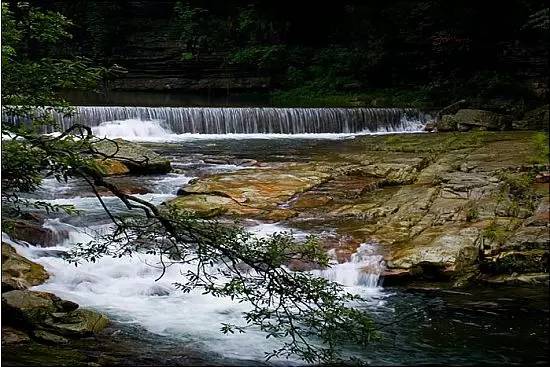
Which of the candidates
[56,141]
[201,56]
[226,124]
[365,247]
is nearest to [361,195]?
[365,247]

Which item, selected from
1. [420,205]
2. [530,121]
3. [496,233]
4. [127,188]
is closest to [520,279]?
[496,233]

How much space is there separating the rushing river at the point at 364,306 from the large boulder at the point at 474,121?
8.51 meters

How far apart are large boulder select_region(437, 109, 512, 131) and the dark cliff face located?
212cm

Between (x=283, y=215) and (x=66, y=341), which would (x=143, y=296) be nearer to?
(x=66, y=341)

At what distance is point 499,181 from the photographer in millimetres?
8031

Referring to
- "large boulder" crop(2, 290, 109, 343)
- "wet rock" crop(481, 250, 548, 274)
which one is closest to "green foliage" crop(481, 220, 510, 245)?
"wet rock" crop(481, 250, 548, 274)

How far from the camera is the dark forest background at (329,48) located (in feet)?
57.3

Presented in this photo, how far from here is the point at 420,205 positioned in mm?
7453

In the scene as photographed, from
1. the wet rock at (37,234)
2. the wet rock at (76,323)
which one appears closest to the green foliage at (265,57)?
the wet rock at (37,234)

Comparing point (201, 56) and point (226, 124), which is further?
point (201, 56)

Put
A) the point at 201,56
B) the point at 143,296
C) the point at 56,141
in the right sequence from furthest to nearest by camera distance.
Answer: the point at 201,56, the point at 143,296, the point at 56,141

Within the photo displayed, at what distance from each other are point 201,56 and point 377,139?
33.7 feet

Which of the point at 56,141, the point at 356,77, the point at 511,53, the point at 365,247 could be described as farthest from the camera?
the point at 356,77

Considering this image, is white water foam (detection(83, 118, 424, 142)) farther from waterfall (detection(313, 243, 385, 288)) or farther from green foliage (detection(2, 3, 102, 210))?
green foliage (detection(2, 3, 102, 210))
